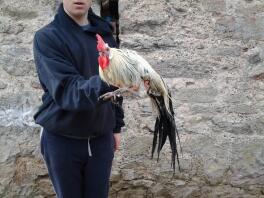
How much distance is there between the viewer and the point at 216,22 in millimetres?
2994

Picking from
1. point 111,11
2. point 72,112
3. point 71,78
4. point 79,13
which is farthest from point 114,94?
point 111,11

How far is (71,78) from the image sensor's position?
1.75 meters

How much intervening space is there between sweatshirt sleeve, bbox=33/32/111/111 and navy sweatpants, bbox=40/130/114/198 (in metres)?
0.28

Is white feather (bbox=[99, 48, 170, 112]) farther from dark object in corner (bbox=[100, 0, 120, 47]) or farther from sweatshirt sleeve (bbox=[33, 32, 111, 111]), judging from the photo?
dark object in corner (bbox=[100, 0, 120, 47])

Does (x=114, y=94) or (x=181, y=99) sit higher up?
(x=114, y=94)

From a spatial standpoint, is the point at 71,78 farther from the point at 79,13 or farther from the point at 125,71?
the point at 79,13

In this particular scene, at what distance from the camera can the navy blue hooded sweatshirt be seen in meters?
1.71

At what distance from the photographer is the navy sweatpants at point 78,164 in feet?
6.55

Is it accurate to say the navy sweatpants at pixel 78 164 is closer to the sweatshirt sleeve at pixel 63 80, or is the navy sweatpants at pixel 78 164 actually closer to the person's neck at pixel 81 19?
the sweatshirt sleeve at pixel 63 80

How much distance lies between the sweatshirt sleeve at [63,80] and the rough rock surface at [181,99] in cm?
110

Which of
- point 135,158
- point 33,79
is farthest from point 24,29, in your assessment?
point 135,158

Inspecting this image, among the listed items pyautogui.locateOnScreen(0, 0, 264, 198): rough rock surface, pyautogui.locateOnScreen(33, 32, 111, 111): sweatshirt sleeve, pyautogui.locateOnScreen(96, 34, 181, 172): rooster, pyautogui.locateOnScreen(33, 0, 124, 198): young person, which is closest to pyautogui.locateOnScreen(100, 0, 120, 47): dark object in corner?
pyautogui.locateOnScreen(0, 0, 264, 198): rough rock surface

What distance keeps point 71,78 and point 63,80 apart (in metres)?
0.03

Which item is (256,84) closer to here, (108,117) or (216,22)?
(216,22)
